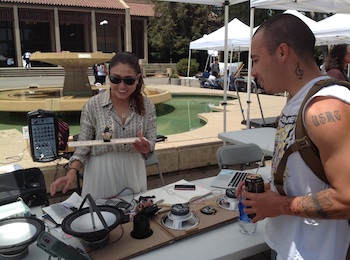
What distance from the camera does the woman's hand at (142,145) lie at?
2.27 m

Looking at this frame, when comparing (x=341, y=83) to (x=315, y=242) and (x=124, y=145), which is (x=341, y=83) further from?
(x=124, y=145)

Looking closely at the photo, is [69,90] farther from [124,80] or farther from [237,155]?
[124,80]

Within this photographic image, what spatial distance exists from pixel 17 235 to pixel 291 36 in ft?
5.10

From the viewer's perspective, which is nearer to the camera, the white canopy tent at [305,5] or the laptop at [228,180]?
the laptop at [228,180]

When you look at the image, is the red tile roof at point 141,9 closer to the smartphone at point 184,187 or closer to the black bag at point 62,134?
the black bag at point 62,134

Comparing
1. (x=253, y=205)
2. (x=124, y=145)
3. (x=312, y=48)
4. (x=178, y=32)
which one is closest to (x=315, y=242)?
(x=253, y=205)

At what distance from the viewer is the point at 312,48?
1.25m

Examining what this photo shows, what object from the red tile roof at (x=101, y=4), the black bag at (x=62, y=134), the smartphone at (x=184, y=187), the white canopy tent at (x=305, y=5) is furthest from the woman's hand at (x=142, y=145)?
the red tile roof at (x=101, y=4)

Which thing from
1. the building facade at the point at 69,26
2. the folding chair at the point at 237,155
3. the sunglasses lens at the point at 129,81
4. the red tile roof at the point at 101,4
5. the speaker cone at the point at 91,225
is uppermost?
the red tile roof at the point at 101,4

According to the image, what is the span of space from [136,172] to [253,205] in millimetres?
1383

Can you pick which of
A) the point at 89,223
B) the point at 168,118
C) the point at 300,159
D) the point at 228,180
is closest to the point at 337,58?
the point at 228,180

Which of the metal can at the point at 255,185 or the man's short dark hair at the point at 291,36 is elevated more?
the man's short dark hair at the point at 291,36

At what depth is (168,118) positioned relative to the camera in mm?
8898

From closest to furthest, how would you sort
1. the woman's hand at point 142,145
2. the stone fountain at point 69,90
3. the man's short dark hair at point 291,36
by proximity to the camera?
the man's short dark hair at point 291,36
the woman's hand at point 142,145
the stone fountain at point 69,90
